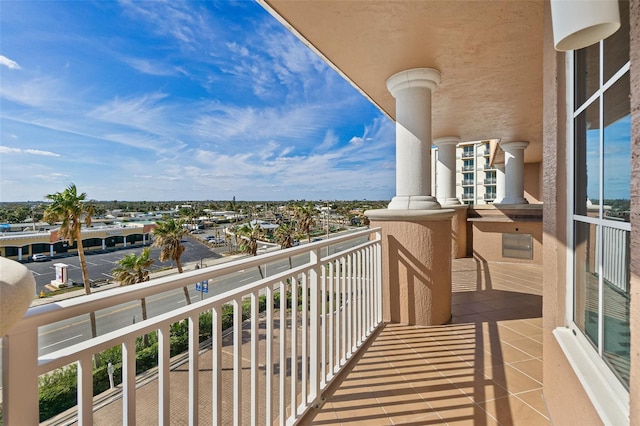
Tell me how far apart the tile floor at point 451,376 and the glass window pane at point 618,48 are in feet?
6.08

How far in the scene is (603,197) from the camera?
113 cm

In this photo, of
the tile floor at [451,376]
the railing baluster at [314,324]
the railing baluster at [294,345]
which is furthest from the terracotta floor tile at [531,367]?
the railing baluster at [294,345]

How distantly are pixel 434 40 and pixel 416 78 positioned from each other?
540 millimetres

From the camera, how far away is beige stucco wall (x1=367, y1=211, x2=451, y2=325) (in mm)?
3004

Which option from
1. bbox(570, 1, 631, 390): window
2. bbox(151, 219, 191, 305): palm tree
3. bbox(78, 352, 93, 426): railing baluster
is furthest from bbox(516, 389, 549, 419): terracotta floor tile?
bbox(151, 219, 191, 305): palm tree

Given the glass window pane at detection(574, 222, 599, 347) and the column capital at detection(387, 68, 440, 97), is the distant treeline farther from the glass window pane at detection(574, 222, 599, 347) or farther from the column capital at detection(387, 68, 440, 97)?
the glass window pane at detection(574, 222, 599, 347)

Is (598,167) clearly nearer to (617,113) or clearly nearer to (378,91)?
(617,113)

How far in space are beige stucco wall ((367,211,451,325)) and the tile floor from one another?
144 mm

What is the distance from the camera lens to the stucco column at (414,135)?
318 centimetres

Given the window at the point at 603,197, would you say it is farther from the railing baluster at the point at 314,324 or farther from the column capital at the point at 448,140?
the column capital at the point at 448,140

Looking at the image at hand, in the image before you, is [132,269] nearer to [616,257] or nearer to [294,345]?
[294,345]

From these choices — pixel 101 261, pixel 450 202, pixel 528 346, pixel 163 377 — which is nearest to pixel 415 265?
pixel 528 346

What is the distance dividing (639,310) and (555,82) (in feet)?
4.19

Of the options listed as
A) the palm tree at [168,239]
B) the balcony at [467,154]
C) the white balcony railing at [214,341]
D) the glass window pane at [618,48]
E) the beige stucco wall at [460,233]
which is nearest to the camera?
the white balcony railing at [214,341]
